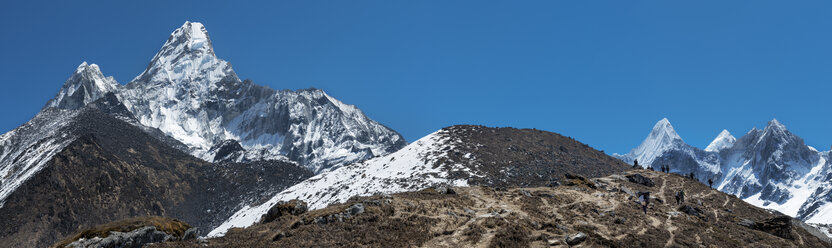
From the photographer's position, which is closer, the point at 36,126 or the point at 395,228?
the point at 395,228

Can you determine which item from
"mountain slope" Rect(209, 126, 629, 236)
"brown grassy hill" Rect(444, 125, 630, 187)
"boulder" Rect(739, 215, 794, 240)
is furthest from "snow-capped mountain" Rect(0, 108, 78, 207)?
"boulder" Rect(739, 215, 794, 240)

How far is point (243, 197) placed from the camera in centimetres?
13962

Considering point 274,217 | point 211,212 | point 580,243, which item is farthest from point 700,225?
point 211,212

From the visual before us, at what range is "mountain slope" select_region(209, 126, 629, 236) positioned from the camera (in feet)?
222

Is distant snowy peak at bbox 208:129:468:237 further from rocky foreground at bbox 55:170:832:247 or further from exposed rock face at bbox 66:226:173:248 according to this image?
exposed rock face at bbox 66:226:173:248

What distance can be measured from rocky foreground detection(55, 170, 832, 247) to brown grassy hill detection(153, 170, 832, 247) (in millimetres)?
56

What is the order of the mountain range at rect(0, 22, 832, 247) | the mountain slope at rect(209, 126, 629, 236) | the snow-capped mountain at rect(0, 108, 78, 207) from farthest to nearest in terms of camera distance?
the snow-capped mountain at rect(0, 108, 78, 207)
the mountain slope at rect(209, 126, 629, 236)
the mountain range at rect(0, 22, 832, 247)

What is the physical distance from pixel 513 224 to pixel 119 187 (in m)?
129

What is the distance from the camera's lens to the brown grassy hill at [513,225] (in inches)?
1157

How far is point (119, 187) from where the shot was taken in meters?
134

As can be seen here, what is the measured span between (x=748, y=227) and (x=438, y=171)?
36446 millimetres

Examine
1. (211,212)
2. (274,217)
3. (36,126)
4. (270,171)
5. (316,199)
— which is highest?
(36,126)

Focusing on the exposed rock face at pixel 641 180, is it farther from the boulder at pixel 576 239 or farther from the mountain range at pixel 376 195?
the boulder at pixel 576 239

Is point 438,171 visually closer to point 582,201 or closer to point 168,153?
point 582,201
